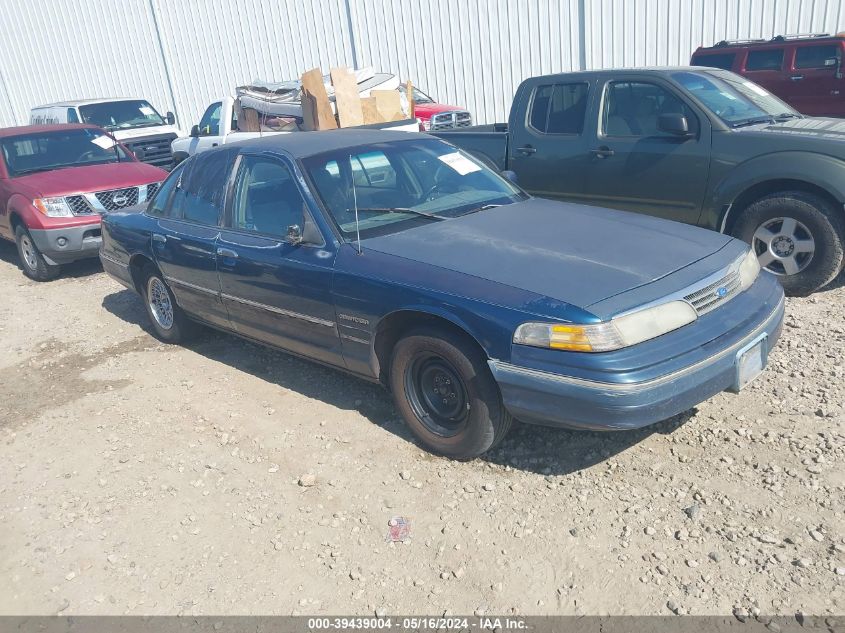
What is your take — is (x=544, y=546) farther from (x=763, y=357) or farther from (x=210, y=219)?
(x=210, y=219)

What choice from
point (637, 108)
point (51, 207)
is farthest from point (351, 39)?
point (637, 108)

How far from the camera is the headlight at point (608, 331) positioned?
311 cm

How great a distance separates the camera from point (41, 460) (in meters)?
4.39

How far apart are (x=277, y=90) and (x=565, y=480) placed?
1072 centimetres

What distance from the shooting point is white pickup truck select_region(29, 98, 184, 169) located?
1461 centimetres

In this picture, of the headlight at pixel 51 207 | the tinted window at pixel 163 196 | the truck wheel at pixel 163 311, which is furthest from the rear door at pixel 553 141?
the headlight at pixel 51 207

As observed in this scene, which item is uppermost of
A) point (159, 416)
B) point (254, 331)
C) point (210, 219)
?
point (210, 219)

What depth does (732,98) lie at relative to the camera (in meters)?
6.30

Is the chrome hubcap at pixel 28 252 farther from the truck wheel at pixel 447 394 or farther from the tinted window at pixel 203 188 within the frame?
the truck wheel at pixel 447 394

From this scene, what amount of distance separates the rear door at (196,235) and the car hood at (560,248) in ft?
4.93

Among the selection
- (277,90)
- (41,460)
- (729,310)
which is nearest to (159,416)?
(41,460)

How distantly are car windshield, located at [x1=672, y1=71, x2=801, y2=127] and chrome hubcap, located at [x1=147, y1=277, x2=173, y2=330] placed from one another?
470cm

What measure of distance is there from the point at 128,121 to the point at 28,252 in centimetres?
731

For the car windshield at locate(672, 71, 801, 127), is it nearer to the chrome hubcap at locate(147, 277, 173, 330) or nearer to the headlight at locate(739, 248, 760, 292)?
the headlight at locate(739, 248, 760, 292)
